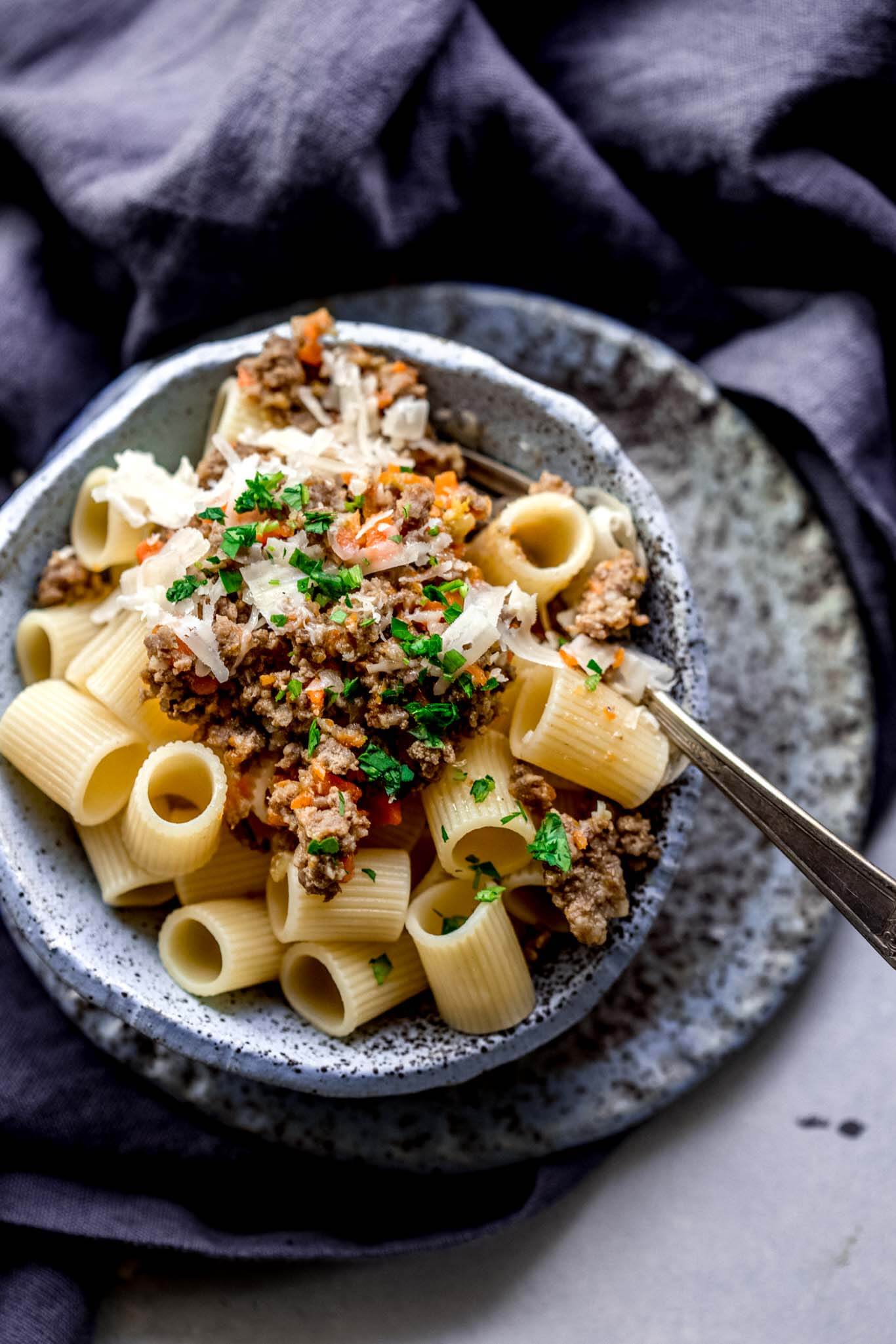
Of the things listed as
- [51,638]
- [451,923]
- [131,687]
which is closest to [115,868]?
[131,687]

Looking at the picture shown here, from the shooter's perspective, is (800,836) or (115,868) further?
(115,868)

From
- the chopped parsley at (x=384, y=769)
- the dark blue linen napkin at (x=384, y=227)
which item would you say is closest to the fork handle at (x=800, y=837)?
the chopped parsley at (x=384, y=769)

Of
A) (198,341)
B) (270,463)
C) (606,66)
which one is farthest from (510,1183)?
(606,66)

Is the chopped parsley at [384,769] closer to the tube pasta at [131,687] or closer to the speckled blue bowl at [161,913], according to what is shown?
the tube pasta at [131,687]

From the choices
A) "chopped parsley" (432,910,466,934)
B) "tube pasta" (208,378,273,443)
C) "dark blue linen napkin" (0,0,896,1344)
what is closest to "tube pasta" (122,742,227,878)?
"chopped parsley" (432,910,466,934)

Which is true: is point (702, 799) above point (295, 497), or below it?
below

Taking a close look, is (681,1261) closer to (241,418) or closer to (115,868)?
(115,868)

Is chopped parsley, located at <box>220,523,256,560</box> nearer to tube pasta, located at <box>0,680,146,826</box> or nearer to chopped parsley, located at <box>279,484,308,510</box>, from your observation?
chopped parsley, located at <box>279,484,308,510</box>
